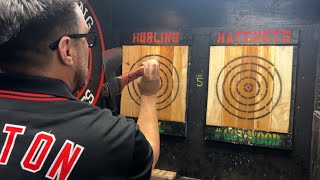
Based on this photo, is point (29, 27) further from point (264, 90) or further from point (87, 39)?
point (264, 90)

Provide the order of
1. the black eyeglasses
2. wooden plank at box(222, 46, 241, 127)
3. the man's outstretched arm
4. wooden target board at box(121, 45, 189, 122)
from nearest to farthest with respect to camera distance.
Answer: the black eyeglasses, the man's outstretched arm, wooden plank at box(222, 46, 241, 127), wooden target board at box(121, 45, 189, 122)

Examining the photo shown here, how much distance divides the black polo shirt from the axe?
865 mm

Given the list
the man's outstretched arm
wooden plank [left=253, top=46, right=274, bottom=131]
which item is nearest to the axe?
the man's outstretched arm

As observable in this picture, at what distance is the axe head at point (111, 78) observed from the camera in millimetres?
1799

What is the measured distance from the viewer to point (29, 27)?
859 mm

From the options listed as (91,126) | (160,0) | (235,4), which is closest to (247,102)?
(235,4)

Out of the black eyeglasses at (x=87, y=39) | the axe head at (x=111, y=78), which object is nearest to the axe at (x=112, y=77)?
the axe head at (x=111, y=78)

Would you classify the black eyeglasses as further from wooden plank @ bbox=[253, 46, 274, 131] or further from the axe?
wooden plank @ bbox=[253, 46, 274, 131]

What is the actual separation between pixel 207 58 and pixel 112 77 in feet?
7.11

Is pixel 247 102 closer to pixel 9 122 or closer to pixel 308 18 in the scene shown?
pixel 308 18

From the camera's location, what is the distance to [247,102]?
3633mm

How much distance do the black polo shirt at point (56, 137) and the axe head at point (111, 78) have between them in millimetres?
879

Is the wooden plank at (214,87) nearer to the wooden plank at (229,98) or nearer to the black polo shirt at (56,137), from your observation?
the wooden plank at (229,98)

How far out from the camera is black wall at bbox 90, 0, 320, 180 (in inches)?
134
